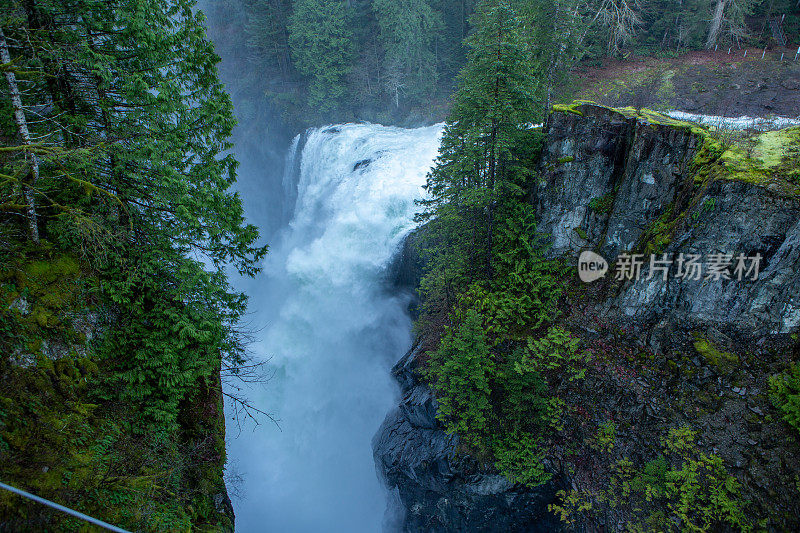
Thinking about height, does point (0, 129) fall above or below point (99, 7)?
below

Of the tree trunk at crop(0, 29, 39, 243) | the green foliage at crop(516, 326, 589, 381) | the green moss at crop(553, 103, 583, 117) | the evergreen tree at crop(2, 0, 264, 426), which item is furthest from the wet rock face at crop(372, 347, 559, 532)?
the tree trunk at crop(0, 29, 39, 243)

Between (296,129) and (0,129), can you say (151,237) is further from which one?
(296,129)

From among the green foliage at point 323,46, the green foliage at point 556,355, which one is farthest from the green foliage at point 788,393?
the green foliage at point 323,46

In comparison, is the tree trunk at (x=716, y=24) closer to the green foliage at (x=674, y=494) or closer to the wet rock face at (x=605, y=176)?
the wet rock face at (x=605, y=176)

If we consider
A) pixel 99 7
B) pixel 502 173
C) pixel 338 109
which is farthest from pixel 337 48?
pixel 99 7

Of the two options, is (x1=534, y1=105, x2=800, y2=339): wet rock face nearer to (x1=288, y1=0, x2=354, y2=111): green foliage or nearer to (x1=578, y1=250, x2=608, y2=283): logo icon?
(x1=578, y1=250, x2=608, y2=283): logo icon

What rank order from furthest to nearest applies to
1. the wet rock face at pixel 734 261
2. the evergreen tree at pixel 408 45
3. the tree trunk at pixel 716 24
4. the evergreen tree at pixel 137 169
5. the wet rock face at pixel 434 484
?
the evergreen tree at pixel 408 45
the tree trunk at pixel 716 24
the wet rock face at pixel 434 484
the wet rock face at pixel 734 261
the evergreen tree at pixel 137 169

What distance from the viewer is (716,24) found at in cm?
2072

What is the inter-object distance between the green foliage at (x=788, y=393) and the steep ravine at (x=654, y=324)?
0.45 ft

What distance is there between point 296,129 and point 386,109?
31.6ft

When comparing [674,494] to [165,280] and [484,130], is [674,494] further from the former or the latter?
[165,280]

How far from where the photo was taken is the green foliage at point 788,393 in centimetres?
700

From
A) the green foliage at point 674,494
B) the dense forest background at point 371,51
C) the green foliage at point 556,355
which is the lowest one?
the green foliage at point 674,494

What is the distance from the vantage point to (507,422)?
1008cm
